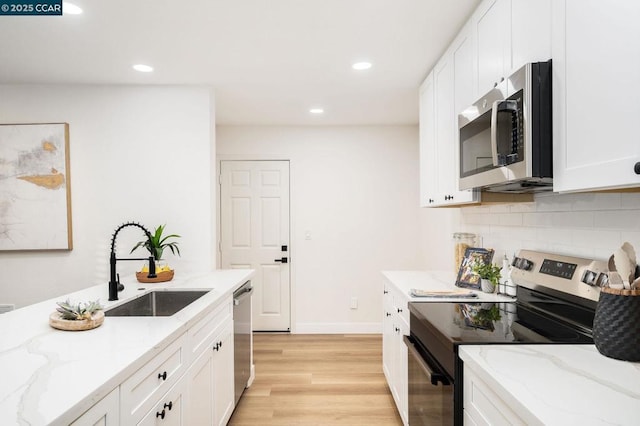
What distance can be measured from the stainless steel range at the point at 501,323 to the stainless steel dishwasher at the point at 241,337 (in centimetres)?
127

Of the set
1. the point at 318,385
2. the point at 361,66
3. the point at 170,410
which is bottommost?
the point at 318,385

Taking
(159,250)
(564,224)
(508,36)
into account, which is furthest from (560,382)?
(159,250)

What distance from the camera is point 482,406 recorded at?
1.25 metres

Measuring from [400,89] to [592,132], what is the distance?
8.10 feet

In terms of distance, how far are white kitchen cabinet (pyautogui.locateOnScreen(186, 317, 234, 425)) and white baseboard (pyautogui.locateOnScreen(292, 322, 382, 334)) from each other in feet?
7.17

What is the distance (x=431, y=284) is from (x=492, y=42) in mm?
1528

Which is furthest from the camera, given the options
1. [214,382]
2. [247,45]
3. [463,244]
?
[463,244]

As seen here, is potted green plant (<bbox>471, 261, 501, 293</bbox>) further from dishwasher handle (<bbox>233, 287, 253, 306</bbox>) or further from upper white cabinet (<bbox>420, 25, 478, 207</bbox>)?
dishwasher handle (<bbox>233, 287, 253, 306</bbox>)

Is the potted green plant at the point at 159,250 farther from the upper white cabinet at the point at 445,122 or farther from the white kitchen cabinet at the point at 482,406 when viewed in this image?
the white kitchen cabinet at the point at 482,406

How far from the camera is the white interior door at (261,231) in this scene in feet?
16.0

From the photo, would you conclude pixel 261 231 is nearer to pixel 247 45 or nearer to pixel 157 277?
pixel 157 277

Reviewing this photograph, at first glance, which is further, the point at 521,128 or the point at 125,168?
the point at 125,168

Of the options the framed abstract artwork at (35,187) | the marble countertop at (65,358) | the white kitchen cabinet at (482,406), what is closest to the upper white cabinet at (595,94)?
the white kitchen cabinet at (482,406)

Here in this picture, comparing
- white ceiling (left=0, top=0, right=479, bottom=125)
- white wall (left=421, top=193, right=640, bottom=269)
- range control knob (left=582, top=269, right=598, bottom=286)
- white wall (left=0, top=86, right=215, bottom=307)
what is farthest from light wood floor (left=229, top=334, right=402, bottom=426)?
white ceiling (left=0, top=0, right=479, bottom=125)
